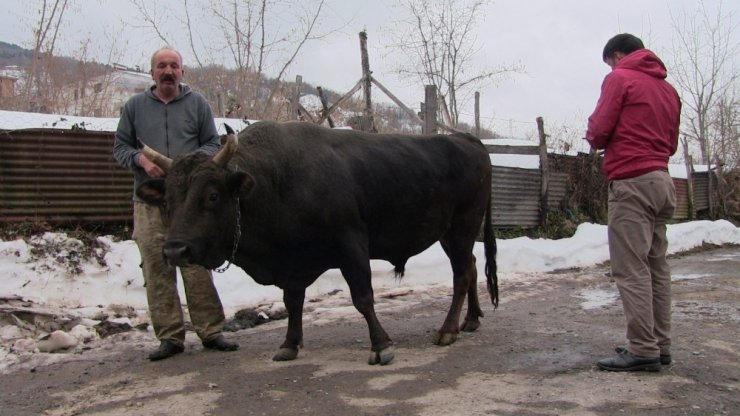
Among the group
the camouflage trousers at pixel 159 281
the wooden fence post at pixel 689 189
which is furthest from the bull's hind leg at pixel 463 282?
the wooden fence post at pixel 689 189

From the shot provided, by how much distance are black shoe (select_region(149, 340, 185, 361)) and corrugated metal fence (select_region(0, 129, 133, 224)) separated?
3.85 m

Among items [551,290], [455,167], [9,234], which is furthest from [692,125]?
[9,234]

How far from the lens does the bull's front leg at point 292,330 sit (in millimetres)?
5062

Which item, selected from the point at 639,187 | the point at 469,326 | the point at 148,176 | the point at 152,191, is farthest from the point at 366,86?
the point at 639,187

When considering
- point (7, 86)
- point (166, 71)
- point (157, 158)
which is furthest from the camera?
point (7, 86)

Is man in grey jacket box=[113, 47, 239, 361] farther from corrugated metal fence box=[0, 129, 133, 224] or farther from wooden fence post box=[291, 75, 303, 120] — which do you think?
wooden fence post box=[291, 75, 303, 120]

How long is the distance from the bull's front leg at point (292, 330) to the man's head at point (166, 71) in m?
1.97

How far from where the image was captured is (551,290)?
8.50 m

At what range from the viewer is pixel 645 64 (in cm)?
457

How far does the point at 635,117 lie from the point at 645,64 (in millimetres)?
413

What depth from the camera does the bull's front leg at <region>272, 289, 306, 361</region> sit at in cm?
506

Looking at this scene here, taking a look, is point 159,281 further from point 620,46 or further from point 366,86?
point 366,86

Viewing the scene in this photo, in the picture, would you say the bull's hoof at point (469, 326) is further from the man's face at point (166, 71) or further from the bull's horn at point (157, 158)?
the man's face at point (166, 71)

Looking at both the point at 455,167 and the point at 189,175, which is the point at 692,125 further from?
the point at 189,175
